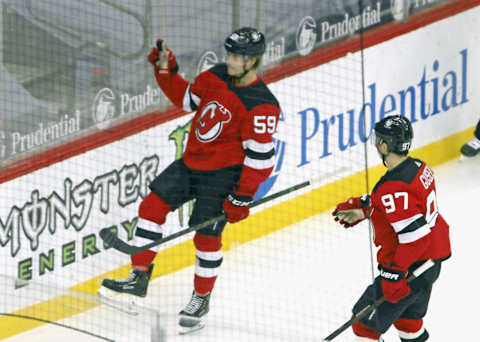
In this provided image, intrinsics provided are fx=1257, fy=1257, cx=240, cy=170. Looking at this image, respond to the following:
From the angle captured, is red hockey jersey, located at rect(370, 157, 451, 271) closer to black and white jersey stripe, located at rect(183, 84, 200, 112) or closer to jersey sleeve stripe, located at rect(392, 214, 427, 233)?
jersey sleeve stripe, located at rect(392, 214, 427, 233)

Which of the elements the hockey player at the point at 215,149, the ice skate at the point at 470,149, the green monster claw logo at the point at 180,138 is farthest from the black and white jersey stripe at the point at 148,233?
the ice skate at the point at 470,149

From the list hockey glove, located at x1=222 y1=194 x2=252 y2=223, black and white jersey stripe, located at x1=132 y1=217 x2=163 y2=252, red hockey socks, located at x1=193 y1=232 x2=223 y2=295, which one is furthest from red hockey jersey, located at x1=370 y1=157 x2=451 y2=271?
black and white jersey stripe, located at x1=132 y1=217 x2=163 y2=252

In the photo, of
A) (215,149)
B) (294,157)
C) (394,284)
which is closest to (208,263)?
(215,149)

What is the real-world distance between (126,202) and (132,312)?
5.57 ft

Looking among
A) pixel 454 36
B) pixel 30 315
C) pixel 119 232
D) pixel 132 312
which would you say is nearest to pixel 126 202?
pixel 119 232

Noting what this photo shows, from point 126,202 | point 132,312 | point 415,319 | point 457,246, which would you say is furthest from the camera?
point 457,246

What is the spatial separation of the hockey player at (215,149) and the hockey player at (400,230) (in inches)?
19.1

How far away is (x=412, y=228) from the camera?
15.7ft

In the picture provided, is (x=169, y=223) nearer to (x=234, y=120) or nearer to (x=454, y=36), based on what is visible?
(x=234, y=120)

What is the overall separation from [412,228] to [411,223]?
0.07 ft

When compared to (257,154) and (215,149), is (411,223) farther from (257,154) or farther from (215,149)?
(215,149)

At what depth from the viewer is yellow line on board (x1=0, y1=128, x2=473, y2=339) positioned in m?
6.23

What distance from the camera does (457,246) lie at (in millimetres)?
6844

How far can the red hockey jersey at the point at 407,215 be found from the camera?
4801 mm
